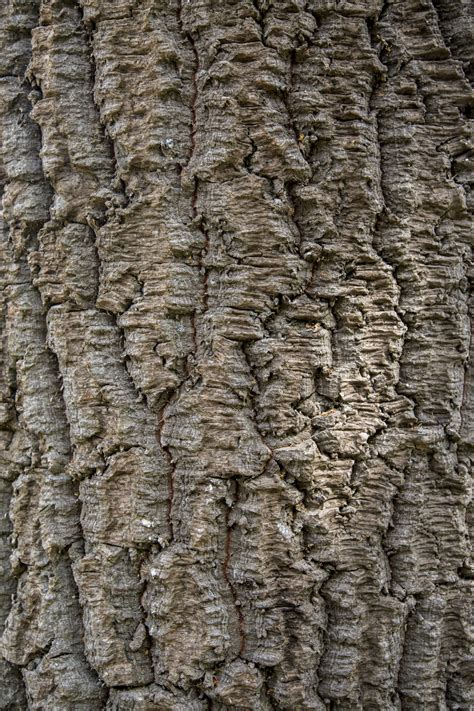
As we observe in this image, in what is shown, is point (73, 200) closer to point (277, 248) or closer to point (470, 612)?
point (277, 248)

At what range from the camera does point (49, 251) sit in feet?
3.97

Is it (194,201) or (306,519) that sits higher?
(194,201)

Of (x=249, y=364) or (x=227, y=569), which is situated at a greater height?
(x=249, y=364)

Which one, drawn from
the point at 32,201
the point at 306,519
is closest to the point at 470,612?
the point at 306,519

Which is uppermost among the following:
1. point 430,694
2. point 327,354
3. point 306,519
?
point 327,354

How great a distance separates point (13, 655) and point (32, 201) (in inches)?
38.5

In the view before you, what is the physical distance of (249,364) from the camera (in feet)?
3.68

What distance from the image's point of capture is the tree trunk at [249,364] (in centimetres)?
111

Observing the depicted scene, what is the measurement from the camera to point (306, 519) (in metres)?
1.13

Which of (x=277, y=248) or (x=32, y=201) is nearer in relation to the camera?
(x=277, y=248)

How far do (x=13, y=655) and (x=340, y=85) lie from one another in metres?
1.38

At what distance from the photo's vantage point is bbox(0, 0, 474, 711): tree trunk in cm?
111

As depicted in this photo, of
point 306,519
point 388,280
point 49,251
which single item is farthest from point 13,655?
point 388,280

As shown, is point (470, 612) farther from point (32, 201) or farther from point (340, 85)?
point (32, 201)
